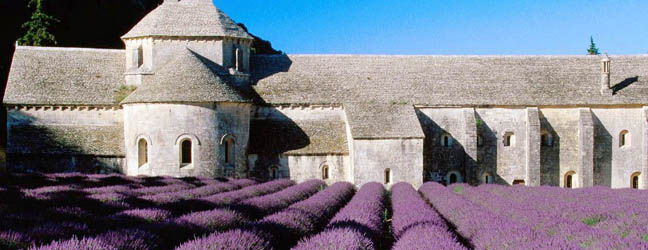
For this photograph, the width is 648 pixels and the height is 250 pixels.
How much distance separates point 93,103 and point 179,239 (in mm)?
25442

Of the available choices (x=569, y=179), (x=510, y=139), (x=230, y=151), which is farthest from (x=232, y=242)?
(x=569, y=179)

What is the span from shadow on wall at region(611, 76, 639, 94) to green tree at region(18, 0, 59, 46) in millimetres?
38853

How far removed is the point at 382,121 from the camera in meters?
34.6

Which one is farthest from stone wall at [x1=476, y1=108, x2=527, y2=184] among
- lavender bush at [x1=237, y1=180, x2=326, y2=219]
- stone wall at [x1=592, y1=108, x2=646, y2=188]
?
lavender bush at [x1=237, y1=180, x2=326, y2=219]

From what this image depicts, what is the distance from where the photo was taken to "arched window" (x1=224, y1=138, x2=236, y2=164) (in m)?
33.0

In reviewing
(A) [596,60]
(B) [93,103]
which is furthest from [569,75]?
(B) [93,103]

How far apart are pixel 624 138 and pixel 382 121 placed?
1510 cm

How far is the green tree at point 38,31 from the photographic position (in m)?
47.7

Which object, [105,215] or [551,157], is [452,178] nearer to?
[551,157]

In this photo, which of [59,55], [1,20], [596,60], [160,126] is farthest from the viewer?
[1,20]

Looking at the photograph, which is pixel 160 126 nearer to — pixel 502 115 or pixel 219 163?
pixel 219 163

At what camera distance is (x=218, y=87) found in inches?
1276

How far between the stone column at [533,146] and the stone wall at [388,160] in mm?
7352

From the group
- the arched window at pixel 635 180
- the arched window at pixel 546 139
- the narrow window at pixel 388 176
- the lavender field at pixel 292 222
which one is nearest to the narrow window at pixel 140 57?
the lavender field at pixel 292 222
